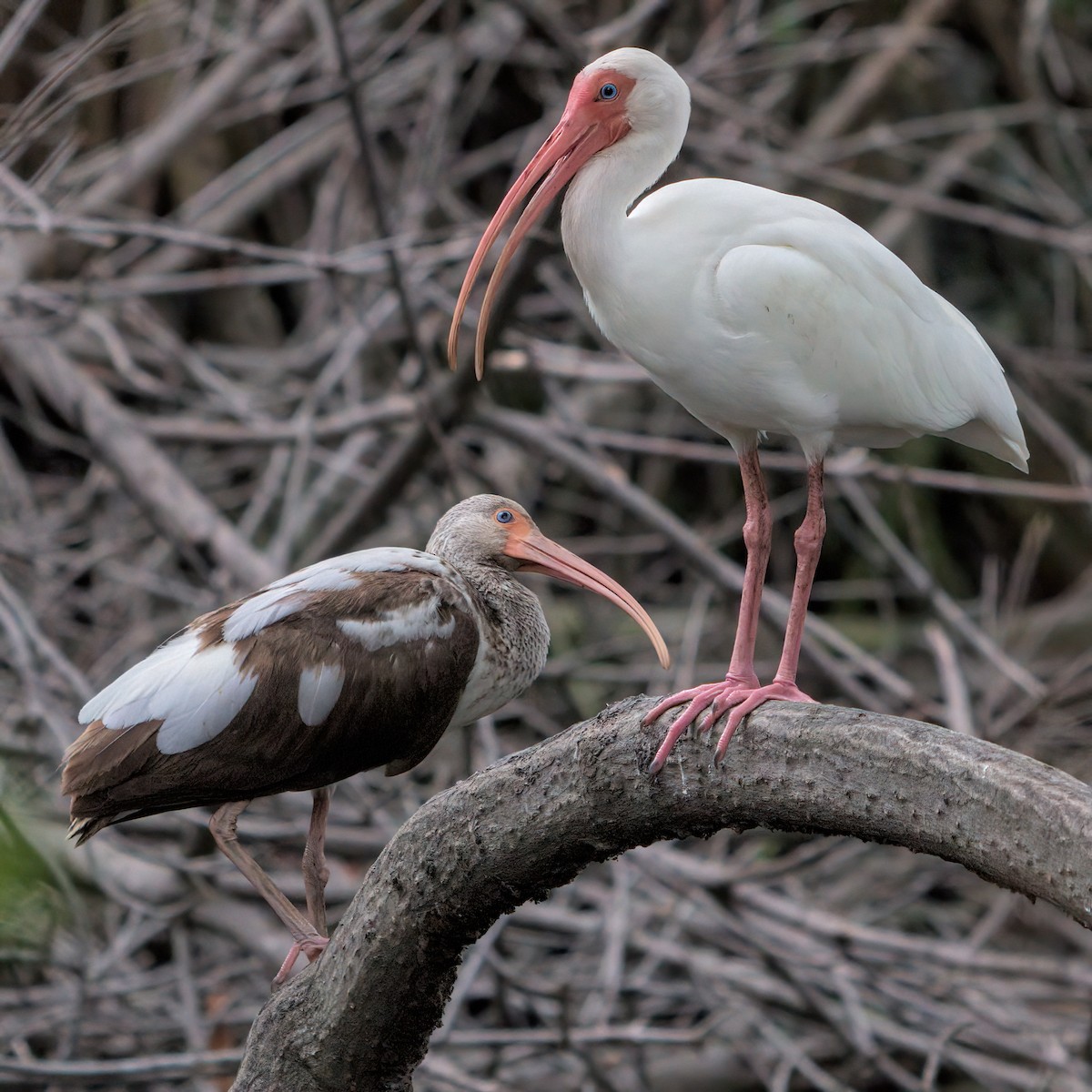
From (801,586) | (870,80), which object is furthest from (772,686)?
(870,80)

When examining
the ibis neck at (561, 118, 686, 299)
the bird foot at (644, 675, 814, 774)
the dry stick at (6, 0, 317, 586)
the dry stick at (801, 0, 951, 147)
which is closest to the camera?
the bird foot at (644, 675, 814, 774)

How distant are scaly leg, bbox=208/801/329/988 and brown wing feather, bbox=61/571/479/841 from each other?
0.55 feet

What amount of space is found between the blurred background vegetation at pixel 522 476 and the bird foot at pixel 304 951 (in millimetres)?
702

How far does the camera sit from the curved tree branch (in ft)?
7.16

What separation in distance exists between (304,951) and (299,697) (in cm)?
60

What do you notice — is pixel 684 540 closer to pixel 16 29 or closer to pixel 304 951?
pixel 304 951

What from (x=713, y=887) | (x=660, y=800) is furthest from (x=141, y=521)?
(x=660, y=800)

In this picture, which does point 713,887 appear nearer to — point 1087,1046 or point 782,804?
point 1087,1046

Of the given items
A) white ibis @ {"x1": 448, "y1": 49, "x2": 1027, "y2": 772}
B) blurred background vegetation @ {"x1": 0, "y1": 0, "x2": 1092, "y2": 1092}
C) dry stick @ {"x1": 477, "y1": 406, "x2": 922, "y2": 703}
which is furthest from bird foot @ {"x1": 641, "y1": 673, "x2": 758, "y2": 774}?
dry stick @ {"x1": 477, "y1": 406, "x2": 922, "y2": 703}

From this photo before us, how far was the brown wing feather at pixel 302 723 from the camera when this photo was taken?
3172 millimetres

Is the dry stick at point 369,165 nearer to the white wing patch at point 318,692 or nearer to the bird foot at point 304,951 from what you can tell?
the white wing patch at point 318,692

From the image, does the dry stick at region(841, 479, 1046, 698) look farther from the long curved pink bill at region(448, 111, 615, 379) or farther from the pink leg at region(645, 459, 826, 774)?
the long curved pink bill at region(448, 111, 615, 379)

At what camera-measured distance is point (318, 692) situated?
3.32 meters

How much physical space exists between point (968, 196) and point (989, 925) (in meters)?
5.92
